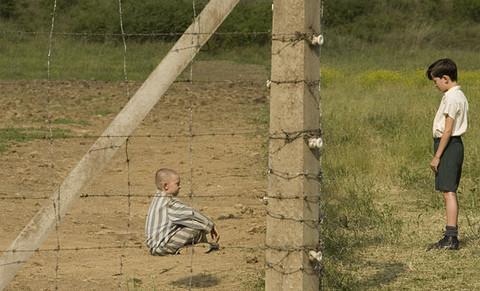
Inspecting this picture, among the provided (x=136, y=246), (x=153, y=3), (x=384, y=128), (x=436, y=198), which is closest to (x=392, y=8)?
(x=153, y=3)

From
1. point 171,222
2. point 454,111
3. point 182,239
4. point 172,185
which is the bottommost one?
point 182,239

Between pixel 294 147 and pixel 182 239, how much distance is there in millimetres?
1792

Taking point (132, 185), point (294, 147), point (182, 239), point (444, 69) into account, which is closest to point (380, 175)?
point (132, 185)

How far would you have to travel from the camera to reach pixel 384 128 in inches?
618

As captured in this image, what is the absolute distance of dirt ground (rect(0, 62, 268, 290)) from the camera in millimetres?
7891

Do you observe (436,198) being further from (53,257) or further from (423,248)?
(53,257)

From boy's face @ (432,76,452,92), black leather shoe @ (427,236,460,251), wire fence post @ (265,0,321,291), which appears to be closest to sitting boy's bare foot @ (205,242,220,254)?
black leather shoe @ (427,236,460,251)

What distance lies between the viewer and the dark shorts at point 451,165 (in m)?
8.44

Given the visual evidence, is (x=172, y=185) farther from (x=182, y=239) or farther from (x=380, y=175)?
(x=380, y=175)

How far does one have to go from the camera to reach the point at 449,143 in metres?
8.45

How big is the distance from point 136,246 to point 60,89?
14514mm

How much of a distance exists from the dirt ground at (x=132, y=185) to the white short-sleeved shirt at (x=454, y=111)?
137 centimetres

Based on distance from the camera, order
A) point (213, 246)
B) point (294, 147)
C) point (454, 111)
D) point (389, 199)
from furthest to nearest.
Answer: point (389, 199)
point (454, 111)
point (213, 246)
point (294, 147)

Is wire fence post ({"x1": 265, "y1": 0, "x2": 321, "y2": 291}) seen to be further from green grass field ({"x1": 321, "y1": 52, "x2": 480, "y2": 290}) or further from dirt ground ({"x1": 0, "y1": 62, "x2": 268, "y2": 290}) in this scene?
dirt ground ({"x1": 0, "y1": 62, "x2": 268, "y2": 290})
